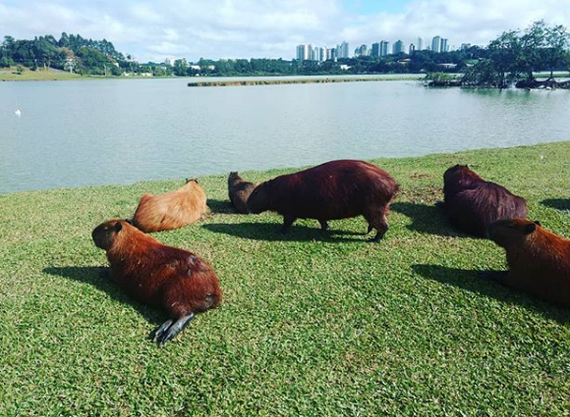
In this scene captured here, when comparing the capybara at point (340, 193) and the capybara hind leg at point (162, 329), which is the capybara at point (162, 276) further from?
the capybara at point (340, 193)

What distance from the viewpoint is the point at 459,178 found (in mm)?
7203

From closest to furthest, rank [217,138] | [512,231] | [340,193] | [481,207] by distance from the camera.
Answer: [512,231]
[340,193]
[481,207]
[217,138]

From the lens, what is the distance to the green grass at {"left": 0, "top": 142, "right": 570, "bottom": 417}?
10.4 ft

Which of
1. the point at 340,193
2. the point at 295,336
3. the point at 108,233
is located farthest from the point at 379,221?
the point at 108,233

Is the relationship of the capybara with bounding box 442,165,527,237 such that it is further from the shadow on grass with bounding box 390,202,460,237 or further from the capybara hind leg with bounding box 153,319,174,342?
the capybara hind leg with bounding box 153,319,174,342

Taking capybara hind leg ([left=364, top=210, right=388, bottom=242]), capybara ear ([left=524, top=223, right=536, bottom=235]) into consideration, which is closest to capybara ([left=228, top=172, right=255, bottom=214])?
capybara hind leg ([left=364, top=210, right=388, bottom=242])

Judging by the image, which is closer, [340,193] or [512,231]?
[512,231]

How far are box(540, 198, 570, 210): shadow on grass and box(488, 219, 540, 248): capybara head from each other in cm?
302

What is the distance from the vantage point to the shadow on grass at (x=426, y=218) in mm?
6426

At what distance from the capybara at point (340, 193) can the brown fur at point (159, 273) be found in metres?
2.20

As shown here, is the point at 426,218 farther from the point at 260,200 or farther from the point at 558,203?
the point at 260,200

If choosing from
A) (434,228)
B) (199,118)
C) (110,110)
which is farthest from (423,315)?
(110,110)

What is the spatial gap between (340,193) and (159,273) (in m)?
2.72

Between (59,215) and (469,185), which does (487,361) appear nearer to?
(469,185)
